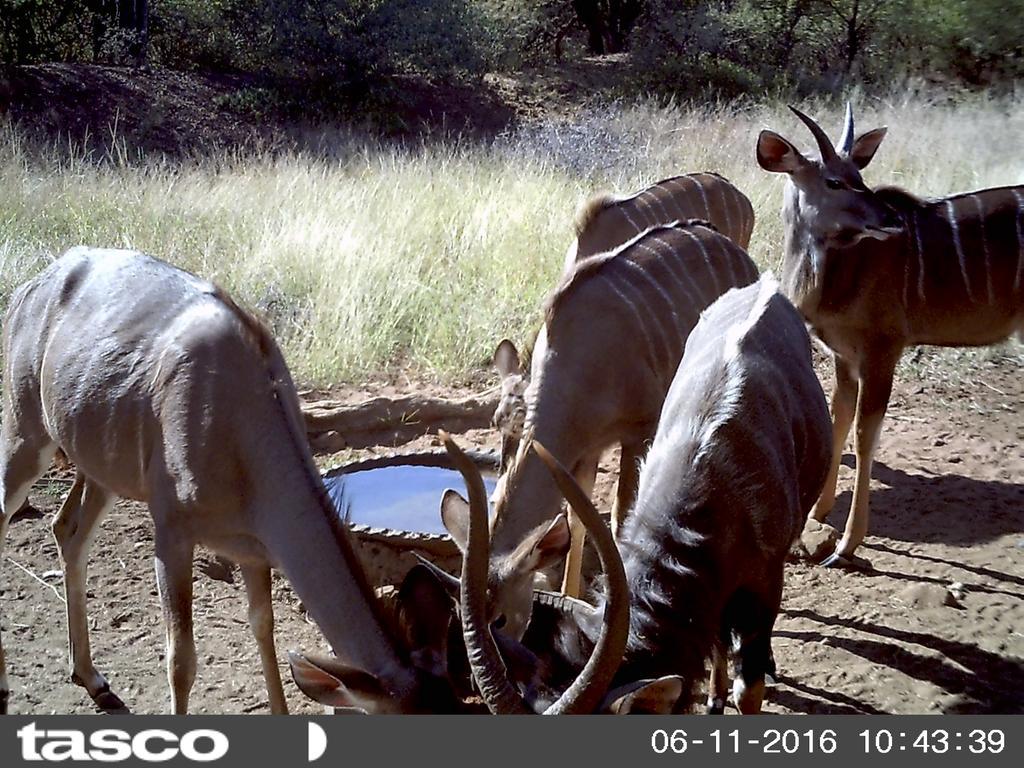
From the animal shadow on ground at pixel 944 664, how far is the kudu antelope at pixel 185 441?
192 centimetres

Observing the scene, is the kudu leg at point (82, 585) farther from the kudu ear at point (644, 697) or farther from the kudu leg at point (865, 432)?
the kudu leg at point (865, 432)

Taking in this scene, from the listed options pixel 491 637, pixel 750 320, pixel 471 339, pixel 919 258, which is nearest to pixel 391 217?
pixel 471 339

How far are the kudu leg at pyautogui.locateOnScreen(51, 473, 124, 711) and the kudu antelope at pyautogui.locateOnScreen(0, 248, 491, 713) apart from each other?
0.05 ft

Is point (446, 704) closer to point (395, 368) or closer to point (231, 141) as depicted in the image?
point (395, 368)

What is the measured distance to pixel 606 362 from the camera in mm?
4074

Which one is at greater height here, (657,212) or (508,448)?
(657,212)

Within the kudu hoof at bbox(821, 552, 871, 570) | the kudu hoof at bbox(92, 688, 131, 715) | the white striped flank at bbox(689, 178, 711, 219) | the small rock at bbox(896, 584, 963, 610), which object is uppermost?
the white striped flank at bbox(689, 178, 711, 219)

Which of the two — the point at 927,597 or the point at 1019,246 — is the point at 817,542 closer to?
the point at 927,597

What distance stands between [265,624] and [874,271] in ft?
10.8

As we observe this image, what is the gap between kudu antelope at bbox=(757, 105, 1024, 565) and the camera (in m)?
4.86

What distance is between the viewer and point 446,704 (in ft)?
8.14

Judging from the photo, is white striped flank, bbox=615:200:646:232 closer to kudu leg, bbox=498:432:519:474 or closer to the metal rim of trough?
the metal rim of trough

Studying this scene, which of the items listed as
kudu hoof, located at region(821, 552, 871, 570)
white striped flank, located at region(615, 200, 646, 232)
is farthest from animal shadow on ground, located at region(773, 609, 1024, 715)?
white striped flank, located at region(615, 200, 646, 232)

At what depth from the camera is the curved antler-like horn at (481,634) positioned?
2246mm
